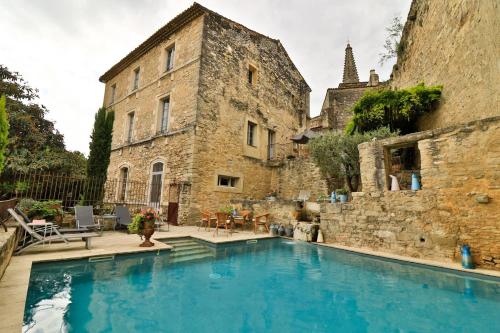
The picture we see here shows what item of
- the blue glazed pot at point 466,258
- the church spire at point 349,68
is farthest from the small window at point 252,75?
the church spire at point 349,68

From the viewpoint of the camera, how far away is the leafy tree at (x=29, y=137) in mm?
10703

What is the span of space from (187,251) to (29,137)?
12.4 m

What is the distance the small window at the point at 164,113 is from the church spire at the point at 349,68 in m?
19.9

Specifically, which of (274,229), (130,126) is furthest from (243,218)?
(130,126)

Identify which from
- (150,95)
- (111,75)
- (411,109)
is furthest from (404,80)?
(111,75)

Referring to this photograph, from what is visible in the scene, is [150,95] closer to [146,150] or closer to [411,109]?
[146,150]

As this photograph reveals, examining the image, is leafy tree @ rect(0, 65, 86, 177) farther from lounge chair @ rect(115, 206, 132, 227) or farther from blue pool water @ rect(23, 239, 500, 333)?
blue pool water @ rect(23, 239, 500, 333)

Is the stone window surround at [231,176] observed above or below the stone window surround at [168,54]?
below

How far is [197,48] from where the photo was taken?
411 inches

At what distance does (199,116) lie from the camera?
390 inches

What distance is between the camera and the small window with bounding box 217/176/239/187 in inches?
421

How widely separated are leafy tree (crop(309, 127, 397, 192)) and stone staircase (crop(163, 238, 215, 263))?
5.21 meters

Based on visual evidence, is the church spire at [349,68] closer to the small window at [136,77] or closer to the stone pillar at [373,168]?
the small window at [136,77]

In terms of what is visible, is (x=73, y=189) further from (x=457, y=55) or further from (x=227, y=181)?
(x=457, y=55)
